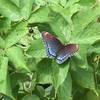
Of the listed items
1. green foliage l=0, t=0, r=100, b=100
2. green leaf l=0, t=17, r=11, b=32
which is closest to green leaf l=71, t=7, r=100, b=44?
green foliage l=0, t=0, r=100, b=100

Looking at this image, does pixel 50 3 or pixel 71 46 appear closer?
pixel 71 46

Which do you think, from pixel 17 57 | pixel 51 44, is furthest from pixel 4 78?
pixel 51 44

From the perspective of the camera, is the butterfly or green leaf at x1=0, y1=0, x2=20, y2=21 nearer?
the butterfly

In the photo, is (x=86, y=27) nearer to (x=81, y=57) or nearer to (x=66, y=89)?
(x=81, y=57)

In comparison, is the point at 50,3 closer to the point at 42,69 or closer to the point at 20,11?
the point at 20,11

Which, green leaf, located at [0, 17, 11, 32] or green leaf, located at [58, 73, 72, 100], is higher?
green leaf, located at [0, 17, 11, 32]

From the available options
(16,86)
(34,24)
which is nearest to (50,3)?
(34,24)

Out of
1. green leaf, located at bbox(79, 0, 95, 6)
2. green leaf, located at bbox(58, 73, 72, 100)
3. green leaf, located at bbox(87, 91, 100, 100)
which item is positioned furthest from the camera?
green leaf, located at bbox(87, 91, 100, 100)

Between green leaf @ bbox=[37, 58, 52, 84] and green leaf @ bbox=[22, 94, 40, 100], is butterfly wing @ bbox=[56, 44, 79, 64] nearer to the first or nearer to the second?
green leaf @ bbox=[37, 58, 52, 84]
